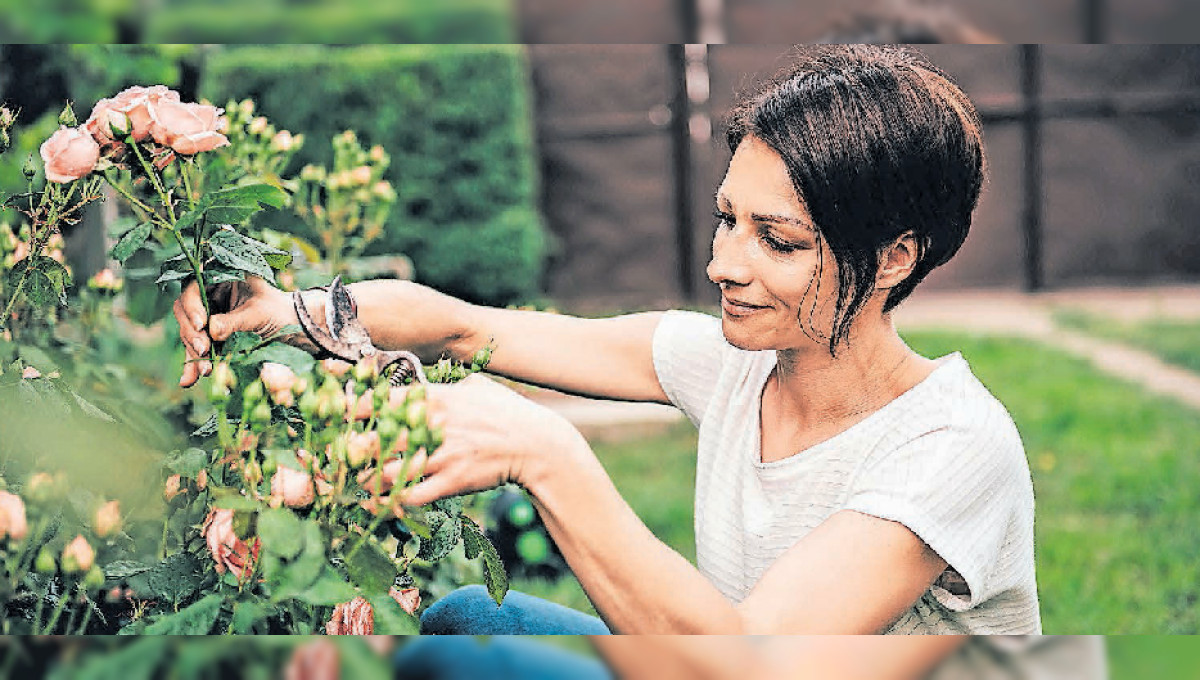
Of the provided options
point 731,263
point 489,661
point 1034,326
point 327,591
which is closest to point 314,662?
point 489,661

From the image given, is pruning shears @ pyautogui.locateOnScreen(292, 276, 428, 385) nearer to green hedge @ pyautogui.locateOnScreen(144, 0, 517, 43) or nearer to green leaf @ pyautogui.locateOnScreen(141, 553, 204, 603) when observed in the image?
green leaf @ pyautogui.locateOnScreen(141, 553, 204, 603)

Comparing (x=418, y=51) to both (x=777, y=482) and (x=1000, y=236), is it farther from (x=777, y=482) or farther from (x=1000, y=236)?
(x=777, y=482)

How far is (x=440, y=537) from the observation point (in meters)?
1.43

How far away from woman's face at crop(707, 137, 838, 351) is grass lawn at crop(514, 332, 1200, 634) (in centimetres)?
189

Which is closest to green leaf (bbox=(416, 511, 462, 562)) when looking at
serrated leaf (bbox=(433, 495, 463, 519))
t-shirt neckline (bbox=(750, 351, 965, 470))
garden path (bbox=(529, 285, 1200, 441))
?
serrated leaf (bbox=(433, 495, 463, 519))

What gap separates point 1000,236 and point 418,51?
3.43 metres

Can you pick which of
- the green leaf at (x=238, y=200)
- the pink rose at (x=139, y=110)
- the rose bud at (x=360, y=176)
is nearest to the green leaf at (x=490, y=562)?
the green leaf at (x=238, y=200)

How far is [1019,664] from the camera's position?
893mm

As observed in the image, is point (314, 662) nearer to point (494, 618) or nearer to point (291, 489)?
point (291, 489)

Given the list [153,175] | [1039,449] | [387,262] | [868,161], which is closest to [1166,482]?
[1039,449]

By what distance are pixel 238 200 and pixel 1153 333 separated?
5.88 m

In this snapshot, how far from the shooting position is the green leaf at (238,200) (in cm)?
136

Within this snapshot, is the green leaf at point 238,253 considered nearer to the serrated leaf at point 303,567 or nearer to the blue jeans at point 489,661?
the serrated leaf at point 303,567

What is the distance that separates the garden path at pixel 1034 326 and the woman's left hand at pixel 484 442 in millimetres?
3657
